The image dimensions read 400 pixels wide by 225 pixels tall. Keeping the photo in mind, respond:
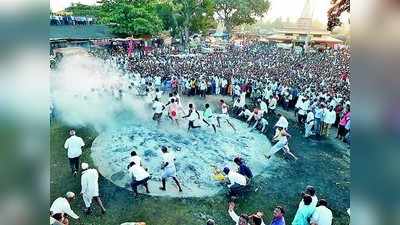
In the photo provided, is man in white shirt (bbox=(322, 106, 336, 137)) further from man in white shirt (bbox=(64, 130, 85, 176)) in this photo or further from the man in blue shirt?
man in white shirt (bbox=(64, 130, 85, 176))

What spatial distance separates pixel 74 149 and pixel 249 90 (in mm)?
1251

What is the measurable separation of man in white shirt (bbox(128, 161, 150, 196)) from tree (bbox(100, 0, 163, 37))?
2.98 feet

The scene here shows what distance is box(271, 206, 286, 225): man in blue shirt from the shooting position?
10.2 feet

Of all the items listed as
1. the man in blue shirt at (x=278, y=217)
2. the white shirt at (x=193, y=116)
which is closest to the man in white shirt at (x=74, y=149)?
the white shirt at (x=193, y=116)

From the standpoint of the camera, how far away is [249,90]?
3260mm

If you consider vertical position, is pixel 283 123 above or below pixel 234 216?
above

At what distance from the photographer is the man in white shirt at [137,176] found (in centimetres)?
310

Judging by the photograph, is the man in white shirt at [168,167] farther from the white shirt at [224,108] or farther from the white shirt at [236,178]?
the white shirt at [224,108]

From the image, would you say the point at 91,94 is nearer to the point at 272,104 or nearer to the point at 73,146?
the point at 73,146

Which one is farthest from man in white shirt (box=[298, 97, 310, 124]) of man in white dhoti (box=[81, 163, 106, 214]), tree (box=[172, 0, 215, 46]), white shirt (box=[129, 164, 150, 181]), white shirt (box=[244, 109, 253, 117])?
man in white dhoti (box=[81, 163, 106, 214])

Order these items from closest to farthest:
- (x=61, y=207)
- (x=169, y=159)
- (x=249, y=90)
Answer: (x=61, y=207) < (x=169, y=159) < (x=249, y=90)

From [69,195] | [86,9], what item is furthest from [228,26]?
[69,195]
